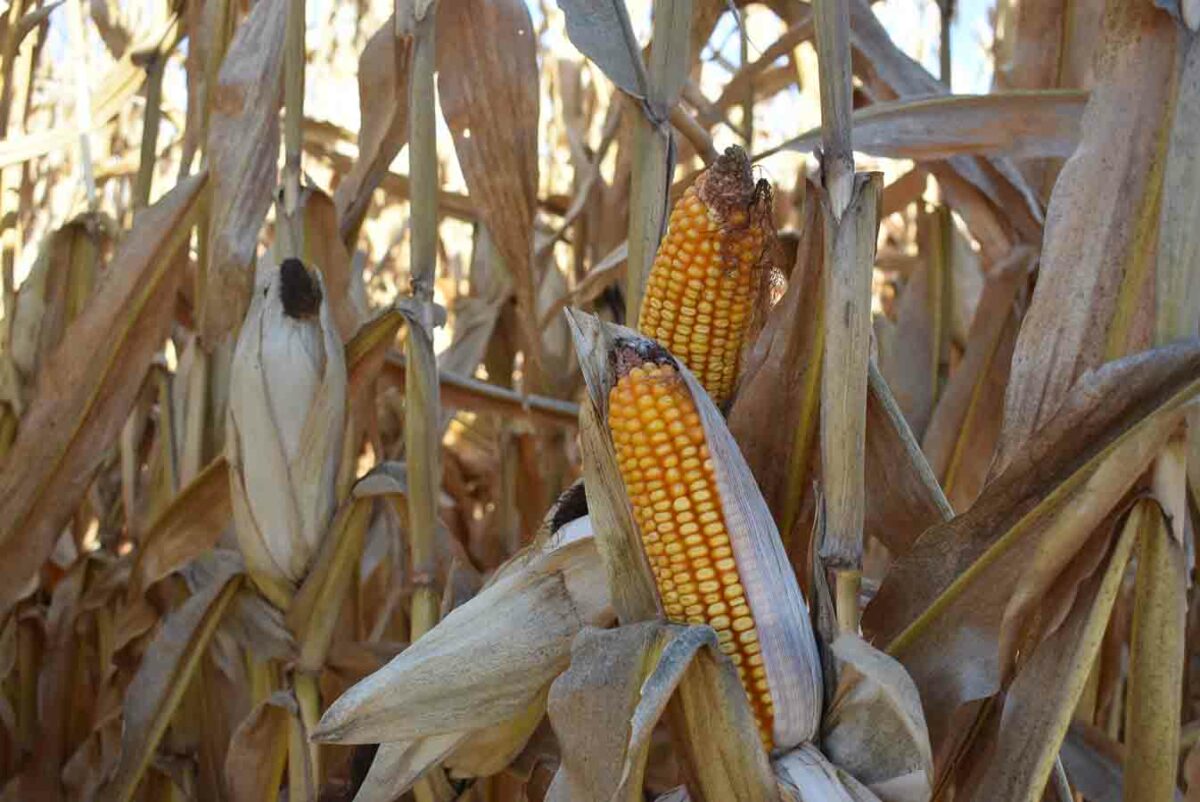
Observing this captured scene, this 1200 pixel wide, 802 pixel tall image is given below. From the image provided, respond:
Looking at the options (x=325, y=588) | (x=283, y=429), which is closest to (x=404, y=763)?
(x=325, y=588)

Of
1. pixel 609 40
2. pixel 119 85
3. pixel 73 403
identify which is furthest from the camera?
pixel 119 85

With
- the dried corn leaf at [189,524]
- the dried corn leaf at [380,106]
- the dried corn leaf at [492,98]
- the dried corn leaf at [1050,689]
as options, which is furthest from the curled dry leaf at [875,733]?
the dried corn leaf at [380,106]

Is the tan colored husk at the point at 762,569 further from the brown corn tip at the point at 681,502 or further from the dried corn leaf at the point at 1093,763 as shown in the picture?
the dried corn leaf at the point at 1093,763

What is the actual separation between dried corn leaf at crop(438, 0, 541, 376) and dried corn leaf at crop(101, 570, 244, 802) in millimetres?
707

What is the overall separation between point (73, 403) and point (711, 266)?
129 cm

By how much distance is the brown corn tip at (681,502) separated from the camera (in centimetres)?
122

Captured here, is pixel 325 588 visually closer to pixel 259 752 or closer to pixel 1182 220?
pixel 259 752

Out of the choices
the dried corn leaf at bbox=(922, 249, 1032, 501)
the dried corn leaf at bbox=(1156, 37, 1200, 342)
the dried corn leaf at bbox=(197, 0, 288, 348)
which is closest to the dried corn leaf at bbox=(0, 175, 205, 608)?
the dried corn leaf at bbox=(197, 0, 288, 348)

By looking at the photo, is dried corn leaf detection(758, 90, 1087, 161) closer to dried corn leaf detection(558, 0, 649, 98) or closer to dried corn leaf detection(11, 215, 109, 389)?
dried corn leaf detection(558, 0, 649, 98)

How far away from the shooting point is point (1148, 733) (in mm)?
1312

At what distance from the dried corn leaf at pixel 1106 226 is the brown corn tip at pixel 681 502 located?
1.06 feet

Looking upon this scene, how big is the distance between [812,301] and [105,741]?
1.74 meters

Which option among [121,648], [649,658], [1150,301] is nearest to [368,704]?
[649,658]

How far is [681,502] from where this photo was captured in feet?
4.01
